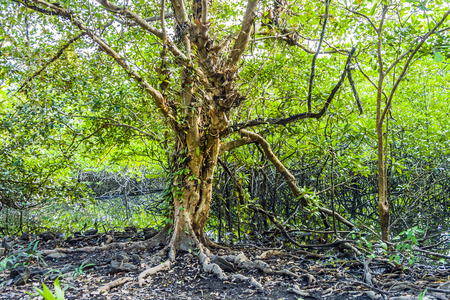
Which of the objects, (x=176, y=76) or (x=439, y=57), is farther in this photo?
(x=176, y=76)

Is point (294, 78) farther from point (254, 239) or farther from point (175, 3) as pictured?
point (254, 239)

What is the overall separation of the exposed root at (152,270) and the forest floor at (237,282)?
5cm

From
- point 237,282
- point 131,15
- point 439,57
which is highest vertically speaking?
point 131,15

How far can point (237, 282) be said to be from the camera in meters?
2.64

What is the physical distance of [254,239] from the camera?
5078 millimetres

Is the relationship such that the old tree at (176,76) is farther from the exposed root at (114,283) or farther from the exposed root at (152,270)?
the exposed root at (114,283)

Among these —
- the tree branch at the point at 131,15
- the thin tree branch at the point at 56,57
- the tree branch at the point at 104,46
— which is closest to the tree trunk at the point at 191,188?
the tree branch at the point at 104,46

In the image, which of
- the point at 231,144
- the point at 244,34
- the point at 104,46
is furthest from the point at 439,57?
the point at 104,46

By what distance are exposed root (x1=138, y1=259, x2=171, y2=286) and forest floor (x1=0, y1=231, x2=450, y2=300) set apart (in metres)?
0.05

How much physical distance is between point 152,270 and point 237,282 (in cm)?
86

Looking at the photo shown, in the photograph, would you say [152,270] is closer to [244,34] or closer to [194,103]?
[194,103]

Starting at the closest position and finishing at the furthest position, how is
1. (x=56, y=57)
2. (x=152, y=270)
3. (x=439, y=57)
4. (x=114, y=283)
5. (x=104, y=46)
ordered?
(x=439, y=57) → (x=114, y=283) → (x=152, y=270) → (x=104, y=46) → (x=56, y=57)

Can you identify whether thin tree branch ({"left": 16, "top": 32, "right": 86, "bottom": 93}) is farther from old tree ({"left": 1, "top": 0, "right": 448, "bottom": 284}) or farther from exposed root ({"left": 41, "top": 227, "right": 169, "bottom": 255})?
exposed root ({"left": 41, "top": 227, "right": 169, "bottom": 255})

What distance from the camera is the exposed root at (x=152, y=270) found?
8.81ft
